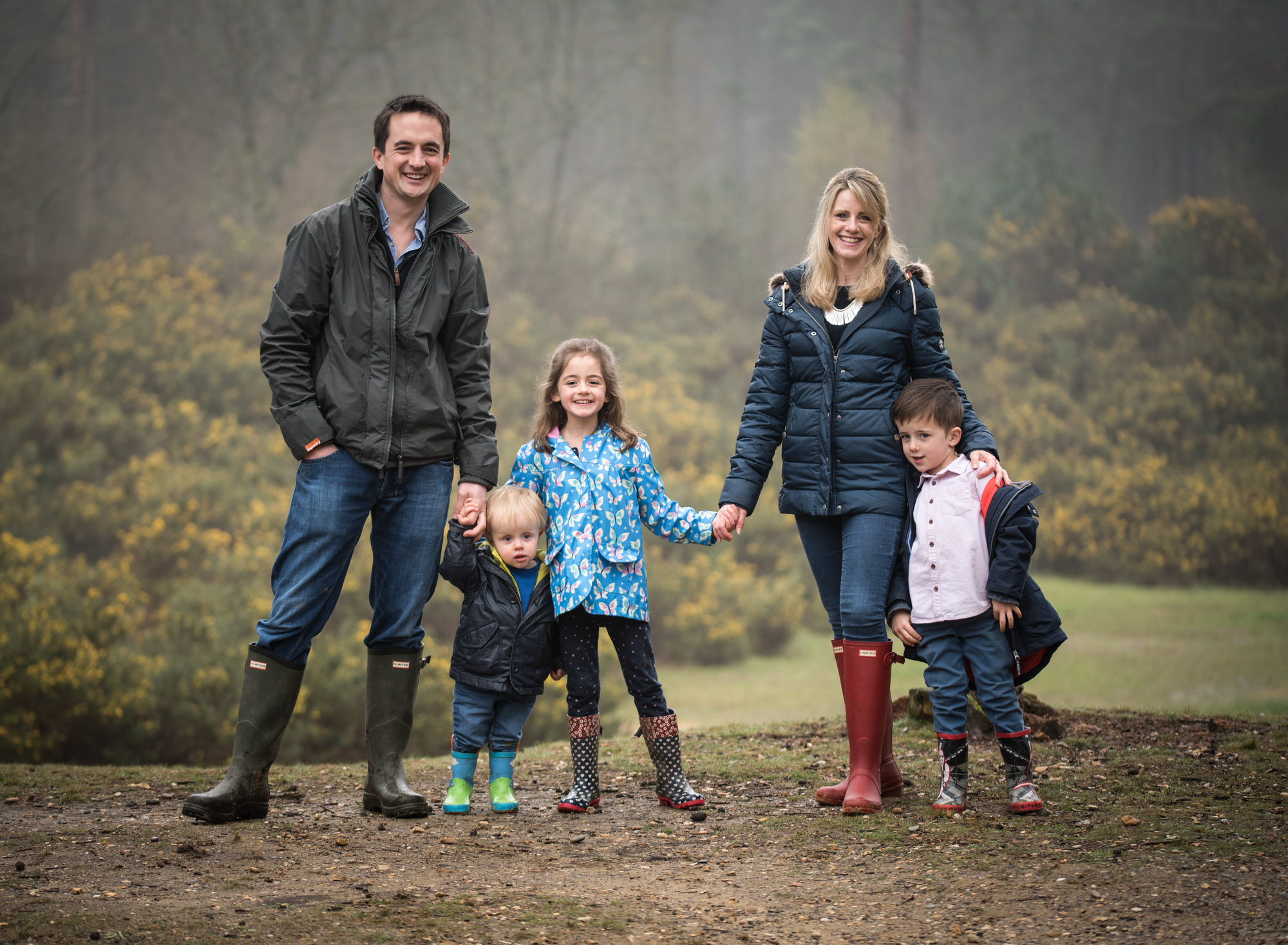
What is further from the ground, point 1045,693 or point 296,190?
point 296,190

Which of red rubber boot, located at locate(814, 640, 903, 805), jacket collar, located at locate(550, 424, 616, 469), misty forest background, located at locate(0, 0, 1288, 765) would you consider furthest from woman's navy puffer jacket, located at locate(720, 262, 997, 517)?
misty forest background, located at locate(0, 0, 1288, 765)

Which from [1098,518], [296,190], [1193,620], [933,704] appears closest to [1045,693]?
[1193,620]

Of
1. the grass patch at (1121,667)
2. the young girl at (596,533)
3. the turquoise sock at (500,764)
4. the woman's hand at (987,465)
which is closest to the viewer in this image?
the woman's hand at (987,465)

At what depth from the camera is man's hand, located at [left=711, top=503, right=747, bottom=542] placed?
3611 millimetres

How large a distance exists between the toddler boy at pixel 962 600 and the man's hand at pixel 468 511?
53.4 inches

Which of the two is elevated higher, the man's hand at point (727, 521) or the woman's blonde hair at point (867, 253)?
the woman's blonde hair at point (867, 253)

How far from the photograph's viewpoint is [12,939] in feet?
7.57

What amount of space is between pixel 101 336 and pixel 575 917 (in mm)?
13074

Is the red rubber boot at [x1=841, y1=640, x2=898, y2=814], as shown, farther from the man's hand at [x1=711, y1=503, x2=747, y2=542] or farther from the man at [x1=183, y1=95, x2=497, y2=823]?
the man at [x1=183, y1=95, x2=497, y2=823]

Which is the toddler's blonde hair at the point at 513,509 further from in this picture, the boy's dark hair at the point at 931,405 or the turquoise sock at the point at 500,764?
the boy's dark hair at the point at 931,405

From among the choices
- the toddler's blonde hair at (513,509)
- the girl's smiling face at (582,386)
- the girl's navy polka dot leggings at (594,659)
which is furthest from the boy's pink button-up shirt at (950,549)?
the toddler's blonde hair at (513,509)

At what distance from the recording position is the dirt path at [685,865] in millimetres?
2473

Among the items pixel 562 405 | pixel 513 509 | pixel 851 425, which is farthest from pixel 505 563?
pixel 851 425

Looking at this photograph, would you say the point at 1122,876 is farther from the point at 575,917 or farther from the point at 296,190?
the point at 296,190
